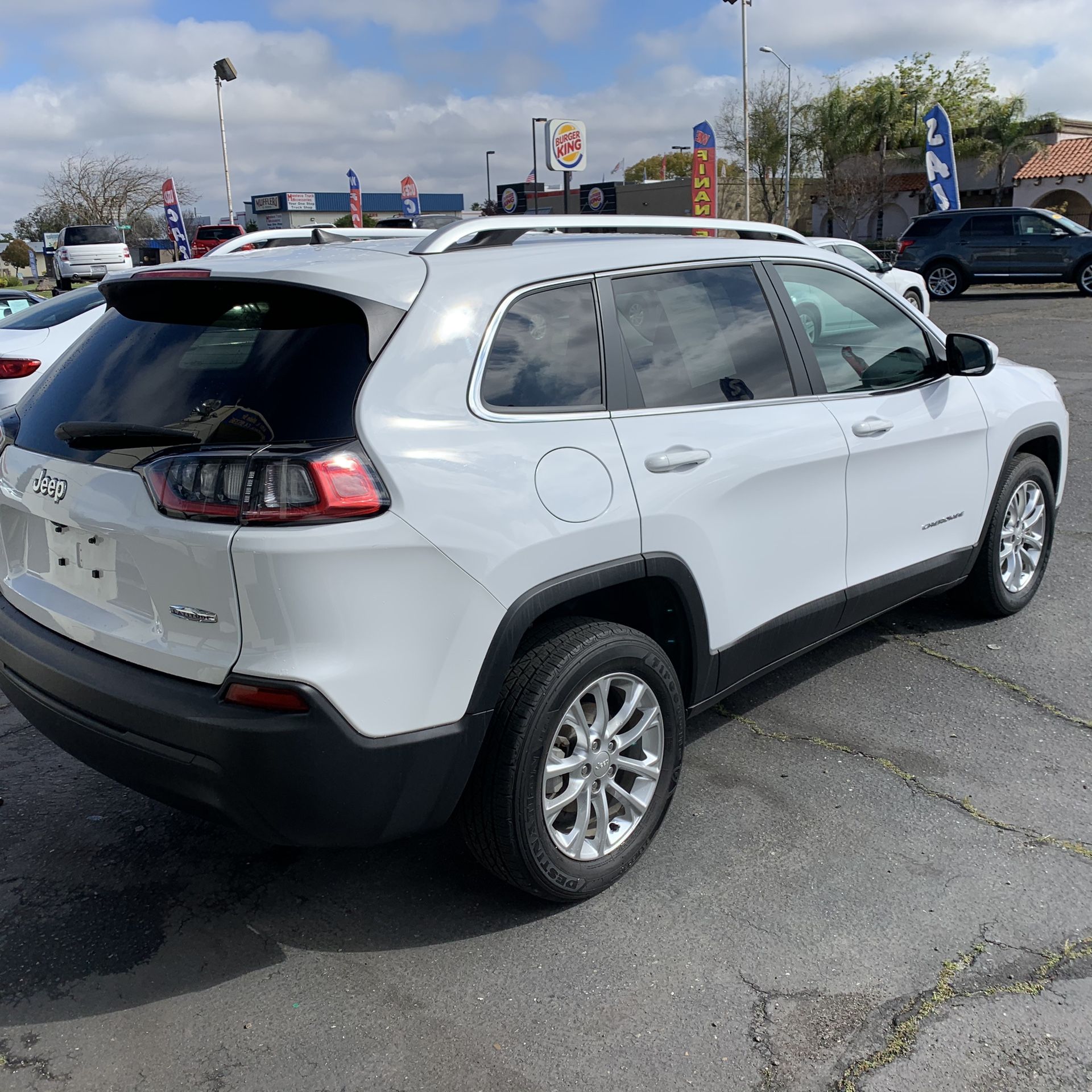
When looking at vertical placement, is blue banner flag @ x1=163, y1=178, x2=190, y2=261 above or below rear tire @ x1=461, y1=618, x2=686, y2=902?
above

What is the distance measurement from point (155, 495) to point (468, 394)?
0.78 meters

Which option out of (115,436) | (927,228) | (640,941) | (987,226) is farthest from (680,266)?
(927,228)

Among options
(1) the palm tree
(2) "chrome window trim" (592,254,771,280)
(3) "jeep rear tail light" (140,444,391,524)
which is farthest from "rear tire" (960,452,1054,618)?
(1) the palm tree

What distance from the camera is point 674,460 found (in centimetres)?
293

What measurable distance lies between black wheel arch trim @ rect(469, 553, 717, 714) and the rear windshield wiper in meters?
0.87

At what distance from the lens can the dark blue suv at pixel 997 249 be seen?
2255 centimetres

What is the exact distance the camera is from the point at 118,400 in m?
2.70

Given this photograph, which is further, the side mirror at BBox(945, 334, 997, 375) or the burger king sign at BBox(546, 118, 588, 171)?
the burger king sign at BBox(546, 118, 588, 171)

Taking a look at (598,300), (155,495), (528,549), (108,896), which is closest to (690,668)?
(528,549)

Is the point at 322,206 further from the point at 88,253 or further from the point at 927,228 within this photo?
the point at 927,228

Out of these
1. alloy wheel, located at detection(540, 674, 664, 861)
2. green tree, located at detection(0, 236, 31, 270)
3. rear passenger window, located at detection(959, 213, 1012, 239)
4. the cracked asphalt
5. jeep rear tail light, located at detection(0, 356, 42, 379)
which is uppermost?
green tree, located at detection(0, 236, 31, 270)

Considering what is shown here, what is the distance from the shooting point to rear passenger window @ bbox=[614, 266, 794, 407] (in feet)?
9.94

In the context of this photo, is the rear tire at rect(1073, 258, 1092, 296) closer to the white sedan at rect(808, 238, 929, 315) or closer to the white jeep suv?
the white sedan at rect(808, 238, 929, 315)

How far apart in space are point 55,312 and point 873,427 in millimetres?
7262
